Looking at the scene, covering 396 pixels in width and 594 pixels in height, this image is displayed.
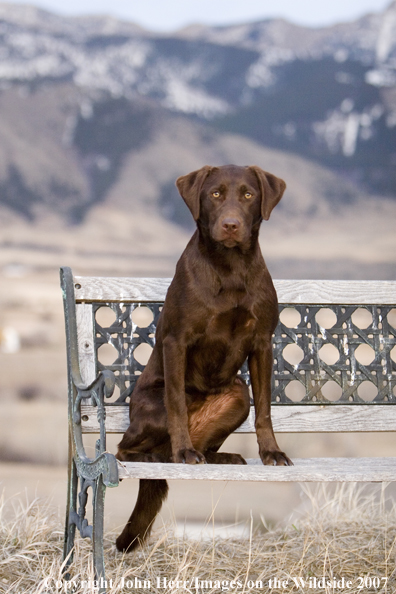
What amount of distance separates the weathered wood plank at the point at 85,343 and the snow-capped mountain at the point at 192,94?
16.6 meters

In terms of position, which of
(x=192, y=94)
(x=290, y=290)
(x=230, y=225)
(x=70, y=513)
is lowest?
(x=70, y=513)

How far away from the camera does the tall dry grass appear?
2586 millimetres

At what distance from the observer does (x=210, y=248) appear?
2.45 metres

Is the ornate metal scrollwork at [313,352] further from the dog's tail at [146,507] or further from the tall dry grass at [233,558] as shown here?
the tall dry grass at [233,558]

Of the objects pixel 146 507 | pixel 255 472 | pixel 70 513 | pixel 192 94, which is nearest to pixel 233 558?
pixel 146 507

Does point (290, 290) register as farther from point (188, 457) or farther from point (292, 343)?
point (188, 457)

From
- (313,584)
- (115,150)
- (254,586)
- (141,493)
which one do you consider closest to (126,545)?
(141,493)

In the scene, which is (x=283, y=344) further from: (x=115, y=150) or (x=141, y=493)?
(x=115, y=150)

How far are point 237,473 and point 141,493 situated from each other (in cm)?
62

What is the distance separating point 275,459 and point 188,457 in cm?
28

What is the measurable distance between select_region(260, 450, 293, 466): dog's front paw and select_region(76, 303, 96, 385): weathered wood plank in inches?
30.6

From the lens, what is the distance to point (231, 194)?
7.93ft

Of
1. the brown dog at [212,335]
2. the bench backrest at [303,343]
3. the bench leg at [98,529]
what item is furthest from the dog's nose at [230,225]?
the bench leg at [98,529]

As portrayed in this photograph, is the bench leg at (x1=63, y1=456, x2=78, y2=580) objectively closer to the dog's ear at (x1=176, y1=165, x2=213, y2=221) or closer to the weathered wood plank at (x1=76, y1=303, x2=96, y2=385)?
the weathered wood plank at (x1=76, y1=303, x2=96, y2=385)
